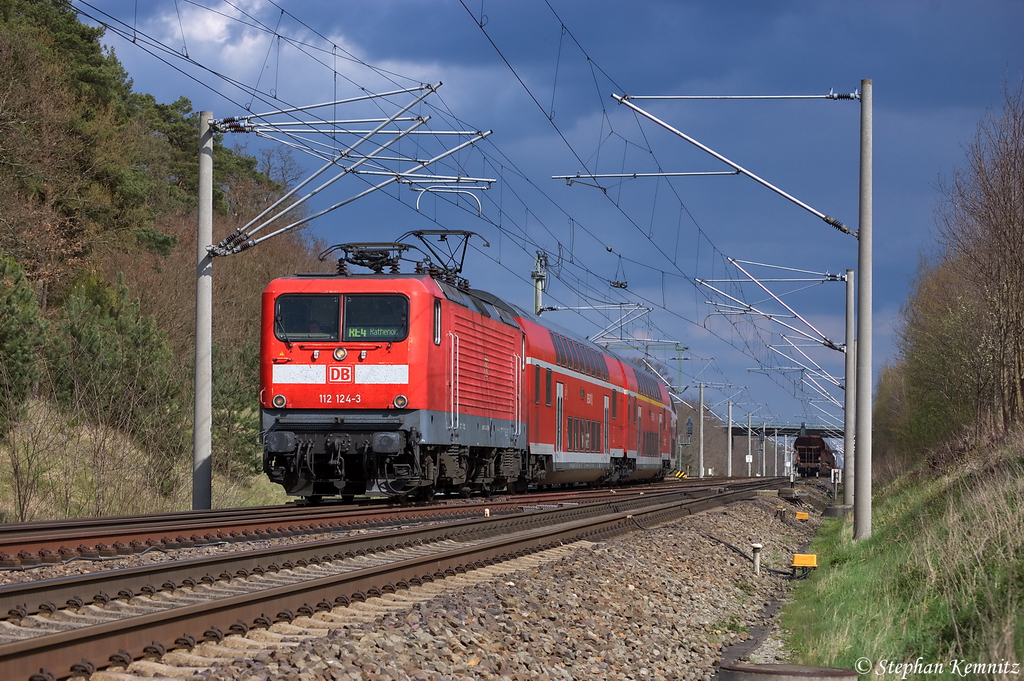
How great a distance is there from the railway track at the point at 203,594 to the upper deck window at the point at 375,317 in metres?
4.67

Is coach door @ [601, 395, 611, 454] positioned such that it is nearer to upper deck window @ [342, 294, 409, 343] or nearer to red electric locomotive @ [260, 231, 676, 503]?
red electric locomotive @ [260, 231, 676, 503]

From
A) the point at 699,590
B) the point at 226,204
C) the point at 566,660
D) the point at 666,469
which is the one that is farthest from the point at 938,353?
the point at 226,204

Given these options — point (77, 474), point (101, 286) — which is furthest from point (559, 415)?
point (101, 286)

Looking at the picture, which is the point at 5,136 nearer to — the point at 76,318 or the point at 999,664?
the point at 76,318

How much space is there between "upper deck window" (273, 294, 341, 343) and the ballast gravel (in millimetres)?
6068

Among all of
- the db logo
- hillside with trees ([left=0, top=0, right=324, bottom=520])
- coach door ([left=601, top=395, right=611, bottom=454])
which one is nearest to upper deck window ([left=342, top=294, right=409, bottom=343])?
the db logo

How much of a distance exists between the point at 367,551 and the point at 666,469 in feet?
115

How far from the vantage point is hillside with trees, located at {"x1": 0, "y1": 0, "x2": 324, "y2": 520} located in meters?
18.0

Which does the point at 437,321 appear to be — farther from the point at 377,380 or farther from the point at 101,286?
the point at 101,286

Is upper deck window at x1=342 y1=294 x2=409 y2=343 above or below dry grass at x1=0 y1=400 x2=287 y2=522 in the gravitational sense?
above

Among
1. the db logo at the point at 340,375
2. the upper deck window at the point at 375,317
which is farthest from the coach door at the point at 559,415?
the db logo at the point at 340,375

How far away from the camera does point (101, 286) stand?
33.5 m

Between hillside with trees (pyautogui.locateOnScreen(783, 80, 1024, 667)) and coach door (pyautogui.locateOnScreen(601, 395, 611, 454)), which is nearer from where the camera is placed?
hillside with trees (pyautogui.locateOnScreen(783, 80, 1024, 667))

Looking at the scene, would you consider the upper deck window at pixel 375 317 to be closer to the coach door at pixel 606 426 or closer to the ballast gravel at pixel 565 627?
the ballast gravel at pixel 565 627
